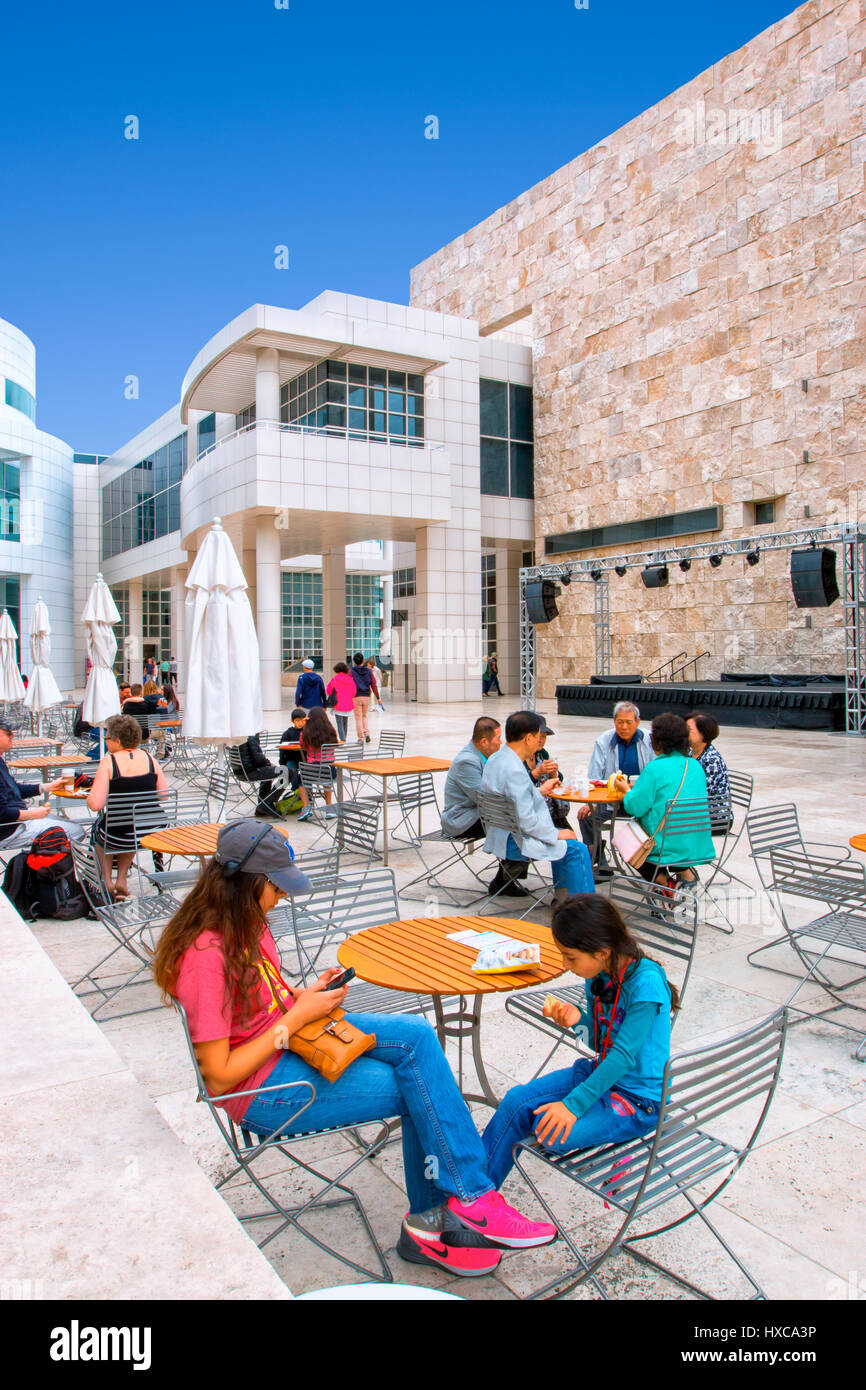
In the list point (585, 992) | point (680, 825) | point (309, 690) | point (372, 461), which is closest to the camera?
point (585, 992)

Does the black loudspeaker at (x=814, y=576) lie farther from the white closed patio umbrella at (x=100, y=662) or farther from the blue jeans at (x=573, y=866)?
the blue jeans at (x=573, y=866)

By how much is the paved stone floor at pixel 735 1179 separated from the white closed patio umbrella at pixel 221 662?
2.26 metres

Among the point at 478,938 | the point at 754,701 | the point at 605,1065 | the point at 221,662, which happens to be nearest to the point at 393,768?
the point at 221,662

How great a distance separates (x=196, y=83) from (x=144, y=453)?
103 feet

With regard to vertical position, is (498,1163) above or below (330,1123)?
below

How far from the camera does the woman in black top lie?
655 centimetres

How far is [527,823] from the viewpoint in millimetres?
5648

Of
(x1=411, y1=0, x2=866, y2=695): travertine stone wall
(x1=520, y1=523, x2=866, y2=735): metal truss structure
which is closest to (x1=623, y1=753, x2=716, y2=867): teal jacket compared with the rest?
(x1=520, y1=523, x2=866, y2=735): metal truss structure

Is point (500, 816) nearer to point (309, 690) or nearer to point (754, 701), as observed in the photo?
point (309, 690)

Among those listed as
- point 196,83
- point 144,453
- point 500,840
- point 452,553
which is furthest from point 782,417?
point 144,453

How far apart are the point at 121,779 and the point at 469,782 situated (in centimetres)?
266
